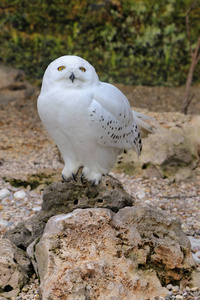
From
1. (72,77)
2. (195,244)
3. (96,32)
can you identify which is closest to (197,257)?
(195,244)

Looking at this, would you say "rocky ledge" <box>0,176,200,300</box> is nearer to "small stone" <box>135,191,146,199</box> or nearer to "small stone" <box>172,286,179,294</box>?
"small stone" <box>172,286,179,294</box>

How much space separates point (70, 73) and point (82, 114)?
0.27m

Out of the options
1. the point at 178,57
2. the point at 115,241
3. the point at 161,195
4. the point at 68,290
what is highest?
the point at 178,57

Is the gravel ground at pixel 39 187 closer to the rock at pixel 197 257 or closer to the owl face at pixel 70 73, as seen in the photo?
the rock at pixel 197 257

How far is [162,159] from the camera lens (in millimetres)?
4859

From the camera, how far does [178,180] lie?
4.92m

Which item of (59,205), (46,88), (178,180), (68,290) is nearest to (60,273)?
(68,290)

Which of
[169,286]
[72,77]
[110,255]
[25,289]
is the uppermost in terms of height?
[72,77]

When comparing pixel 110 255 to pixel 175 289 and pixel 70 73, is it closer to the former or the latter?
pixel 175 289

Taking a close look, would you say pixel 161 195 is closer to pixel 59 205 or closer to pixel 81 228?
pixel 59 205

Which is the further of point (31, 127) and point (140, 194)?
point (31, 127)

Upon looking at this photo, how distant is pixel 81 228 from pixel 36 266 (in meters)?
0.45

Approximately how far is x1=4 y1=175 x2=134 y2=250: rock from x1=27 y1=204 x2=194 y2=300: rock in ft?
0.58

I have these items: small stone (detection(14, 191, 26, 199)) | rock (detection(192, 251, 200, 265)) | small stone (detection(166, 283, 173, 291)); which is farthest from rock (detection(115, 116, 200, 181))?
small stone (detection(166, 283, 173, 291))
